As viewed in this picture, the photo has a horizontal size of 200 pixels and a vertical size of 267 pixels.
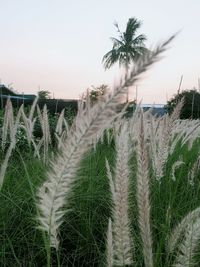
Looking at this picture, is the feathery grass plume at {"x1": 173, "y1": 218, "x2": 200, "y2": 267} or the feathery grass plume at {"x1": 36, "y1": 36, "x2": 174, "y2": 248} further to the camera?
the feathery grass plume at {"x1": 173, "y1": 218, "x2": 200, "y2": 267}

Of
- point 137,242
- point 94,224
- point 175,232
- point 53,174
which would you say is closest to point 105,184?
point 94,224

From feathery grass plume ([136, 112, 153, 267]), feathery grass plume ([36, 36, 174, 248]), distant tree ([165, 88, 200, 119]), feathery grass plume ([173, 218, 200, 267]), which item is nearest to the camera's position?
feathery grass plume ([36, 36, 174, 248])

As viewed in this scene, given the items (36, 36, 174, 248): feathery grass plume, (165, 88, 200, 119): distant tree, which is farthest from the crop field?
(165, 88, 200, 119): distant tree

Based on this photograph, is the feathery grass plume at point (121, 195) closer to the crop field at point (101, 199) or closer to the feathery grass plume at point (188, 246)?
the crop field at point (101, 199)

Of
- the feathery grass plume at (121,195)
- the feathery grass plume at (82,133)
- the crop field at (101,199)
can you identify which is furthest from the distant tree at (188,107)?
the feathery grass plume at (82,133)

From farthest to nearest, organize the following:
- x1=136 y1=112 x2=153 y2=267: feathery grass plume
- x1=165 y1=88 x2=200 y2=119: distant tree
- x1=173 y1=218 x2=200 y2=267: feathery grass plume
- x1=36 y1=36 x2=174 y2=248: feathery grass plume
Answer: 1. x1=165 y1=88 x2=200 y2=119: distant tree
2. x1=173 y1=218 x2=200 y2=267: feathery grass plume
3. x1=136 y1=112 x2=153 y2=267: feathery grass plume
4. x1=36 y1=36 x2=174 y2=248: feathery grass plume

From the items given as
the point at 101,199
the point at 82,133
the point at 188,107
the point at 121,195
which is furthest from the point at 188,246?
the point at 188,107

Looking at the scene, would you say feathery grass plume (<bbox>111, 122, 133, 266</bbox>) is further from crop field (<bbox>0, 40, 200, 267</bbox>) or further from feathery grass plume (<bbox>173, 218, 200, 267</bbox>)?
feathery grass plume (<bbox>173, 218, 200, 267</bbox>)

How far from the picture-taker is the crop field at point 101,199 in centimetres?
59

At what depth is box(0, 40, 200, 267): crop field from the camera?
589 mm

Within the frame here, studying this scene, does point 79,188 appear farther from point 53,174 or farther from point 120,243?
point 53,174

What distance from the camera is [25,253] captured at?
2186mm

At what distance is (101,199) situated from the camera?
98.0 inches

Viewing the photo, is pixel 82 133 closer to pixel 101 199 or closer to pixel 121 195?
pixel 121 195
